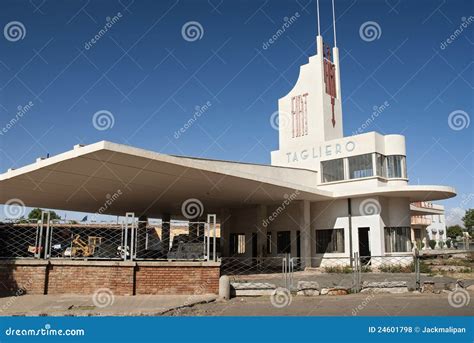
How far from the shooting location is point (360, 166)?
76.4 ft

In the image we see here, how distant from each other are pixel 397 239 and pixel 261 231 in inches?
292

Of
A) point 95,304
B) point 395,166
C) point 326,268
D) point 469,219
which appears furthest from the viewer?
point 469,219

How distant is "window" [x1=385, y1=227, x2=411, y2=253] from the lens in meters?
22.5

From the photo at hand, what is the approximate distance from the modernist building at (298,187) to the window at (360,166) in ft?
0.18

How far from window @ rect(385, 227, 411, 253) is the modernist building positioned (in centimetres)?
5

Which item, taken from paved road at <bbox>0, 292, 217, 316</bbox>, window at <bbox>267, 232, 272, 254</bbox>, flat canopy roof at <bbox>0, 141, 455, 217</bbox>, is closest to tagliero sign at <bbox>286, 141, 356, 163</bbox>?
flat canopy roof at <bbox>0, 141, 455, 217</bbox>

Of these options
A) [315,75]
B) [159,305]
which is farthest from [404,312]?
[315,75]

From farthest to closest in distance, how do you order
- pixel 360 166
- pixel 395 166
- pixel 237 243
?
pixel 237 243 → pixel 395 166 → pixel 360 166
